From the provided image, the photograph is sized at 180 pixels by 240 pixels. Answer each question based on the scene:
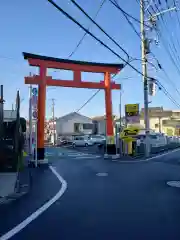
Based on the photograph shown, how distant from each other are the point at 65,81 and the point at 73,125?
128 ft

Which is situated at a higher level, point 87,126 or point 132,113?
point 87,126

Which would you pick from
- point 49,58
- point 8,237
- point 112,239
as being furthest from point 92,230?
point 49,58

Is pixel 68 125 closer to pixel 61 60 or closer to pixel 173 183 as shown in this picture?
pixel 61 60

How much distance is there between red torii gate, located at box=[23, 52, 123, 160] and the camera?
1261 centimetres

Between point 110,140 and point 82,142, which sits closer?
point 110,140

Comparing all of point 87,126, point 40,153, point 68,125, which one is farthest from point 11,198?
point 87,126

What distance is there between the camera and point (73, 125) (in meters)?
52.9

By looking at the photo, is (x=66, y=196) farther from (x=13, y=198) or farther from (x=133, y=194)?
(x=133, y=194)

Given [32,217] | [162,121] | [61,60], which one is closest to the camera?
[32,217]

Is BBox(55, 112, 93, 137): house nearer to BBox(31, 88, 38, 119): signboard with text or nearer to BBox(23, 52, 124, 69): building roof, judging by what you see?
BBox(23, 52, 124, 69): building roof

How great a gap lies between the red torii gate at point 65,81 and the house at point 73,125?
36.3 metres

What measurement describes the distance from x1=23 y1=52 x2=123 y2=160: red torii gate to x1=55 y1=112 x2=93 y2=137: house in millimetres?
36290

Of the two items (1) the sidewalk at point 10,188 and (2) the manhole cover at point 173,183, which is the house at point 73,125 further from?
(1) the sidewalk at point 10,188

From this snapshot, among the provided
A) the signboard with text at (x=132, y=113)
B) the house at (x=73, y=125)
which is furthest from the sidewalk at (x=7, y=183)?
the house at (x=73, y=125)
